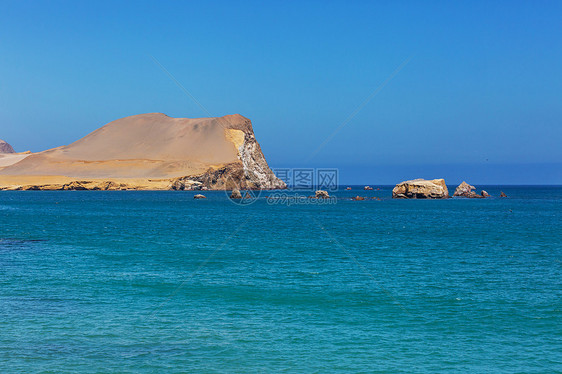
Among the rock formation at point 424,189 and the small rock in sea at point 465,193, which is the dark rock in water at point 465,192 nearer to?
the small rock in sea at point 465,193

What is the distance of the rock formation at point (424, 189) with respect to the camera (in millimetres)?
101312

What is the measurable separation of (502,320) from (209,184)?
15562cm

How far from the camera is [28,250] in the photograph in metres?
29.8

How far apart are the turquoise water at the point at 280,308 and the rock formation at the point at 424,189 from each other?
2759 inches

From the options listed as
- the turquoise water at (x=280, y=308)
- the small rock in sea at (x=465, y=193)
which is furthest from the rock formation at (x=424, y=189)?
the turquoise water at (x=280, y=308)

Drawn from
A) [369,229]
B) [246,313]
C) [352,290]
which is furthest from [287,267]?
[369,229]

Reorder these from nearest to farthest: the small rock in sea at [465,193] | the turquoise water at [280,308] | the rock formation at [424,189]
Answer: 1. the turquoise water at [280,308]
2. the rock formation at [424,189]
3. the small rock in sea at [465,193]

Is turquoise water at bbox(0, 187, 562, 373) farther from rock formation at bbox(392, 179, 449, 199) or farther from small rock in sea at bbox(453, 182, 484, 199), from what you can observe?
small rock in sea at bbox(453, 182, 484, 199)

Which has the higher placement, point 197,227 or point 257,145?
point 257,145

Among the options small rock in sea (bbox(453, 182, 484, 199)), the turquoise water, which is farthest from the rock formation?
the turquoise water

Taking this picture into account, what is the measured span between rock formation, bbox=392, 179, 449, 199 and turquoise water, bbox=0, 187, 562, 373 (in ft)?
230

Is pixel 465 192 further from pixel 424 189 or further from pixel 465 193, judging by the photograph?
pixel 424 189

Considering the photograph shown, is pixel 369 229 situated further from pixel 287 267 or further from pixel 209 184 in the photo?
pixel 209 184

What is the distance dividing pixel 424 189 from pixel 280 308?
295ft
